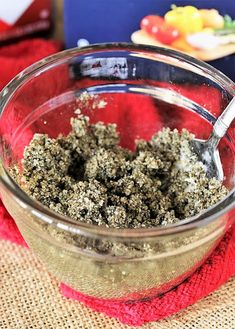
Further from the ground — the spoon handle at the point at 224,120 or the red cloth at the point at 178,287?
the spoon handle at the point at 224,120

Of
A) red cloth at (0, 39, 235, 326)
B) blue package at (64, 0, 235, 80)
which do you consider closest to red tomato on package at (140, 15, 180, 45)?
blue package at (64, 0, 235, 80)

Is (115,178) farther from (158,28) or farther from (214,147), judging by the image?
(158,28)

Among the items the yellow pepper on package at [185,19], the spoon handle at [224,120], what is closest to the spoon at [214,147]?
the spoon handle at [224,120]

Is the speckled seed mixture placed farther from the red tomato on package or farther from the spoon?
the red tomato on package

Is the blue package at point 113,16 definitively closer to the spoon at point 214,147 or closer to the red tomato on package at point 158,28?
the red tomato on package at point 158,28

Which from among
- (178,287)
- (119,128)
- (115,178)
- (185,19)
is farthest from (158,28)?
(178,287)

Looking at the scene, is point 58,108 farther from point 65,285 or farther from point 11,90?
point 65,285
